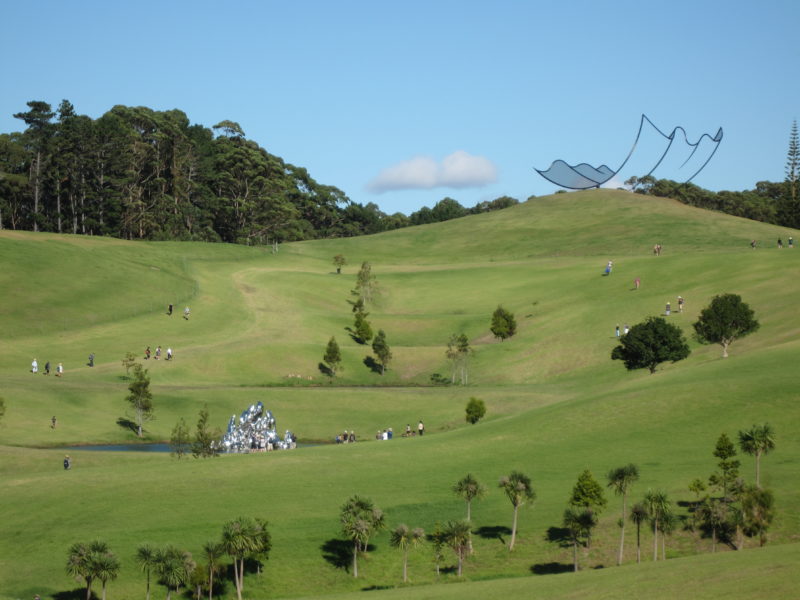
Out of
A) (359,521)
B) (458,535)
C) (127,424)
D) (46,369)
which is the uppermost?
(46,369)

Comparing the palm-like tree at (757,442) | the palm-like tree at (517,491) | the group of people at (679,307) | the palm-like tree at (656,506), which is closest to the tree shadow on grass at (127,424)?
the palm-like tree at (517,491)

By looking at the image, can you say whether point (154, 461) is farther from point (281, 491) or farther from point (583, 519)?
point (583, 519)

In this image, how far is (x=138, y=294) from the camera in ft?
391

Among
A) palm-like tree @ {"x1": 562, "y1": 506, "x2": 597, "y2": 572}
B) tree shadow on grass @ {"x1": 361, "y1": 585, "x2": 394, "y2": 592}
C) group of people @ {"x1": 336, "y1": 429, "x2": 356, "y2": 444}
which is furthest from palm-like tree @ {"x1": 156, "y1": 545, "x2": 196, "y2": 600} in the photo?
group of people @ {"x1": 336, "y1": 429, "x2": 356, "y2": 444}

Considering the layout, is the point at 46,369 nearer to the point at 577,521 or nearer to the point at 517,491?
the point at 517,491

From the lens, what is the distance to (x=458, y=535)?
43500mm

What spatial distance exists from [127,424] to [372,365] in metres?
32.4

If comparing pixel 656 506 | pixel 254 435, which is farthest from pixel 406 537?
pixel 254 435

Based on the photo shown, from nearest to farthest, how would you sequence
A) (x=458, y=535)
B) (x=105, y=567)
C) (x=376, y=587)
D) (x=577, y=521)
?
1. (x=105, y=567)
2. (x=458, y=535)
3. (x=577, y=521)
4. (x=376, y=587)

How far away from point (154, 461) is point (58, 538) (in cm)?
1786

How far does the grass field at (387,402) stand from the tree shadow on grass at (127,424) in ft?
2.47

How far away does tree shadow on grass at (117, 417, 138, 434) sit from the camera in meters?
77.0

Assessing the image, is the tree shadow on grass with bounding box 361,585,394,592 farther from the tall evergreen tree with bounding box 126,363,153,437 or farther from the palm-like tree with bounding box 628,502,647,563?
the tall evergreen tree with bounding box 126,363,153,437

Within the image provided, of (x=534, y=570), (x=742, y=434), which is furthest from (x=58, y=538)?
(x=742, y=434)
